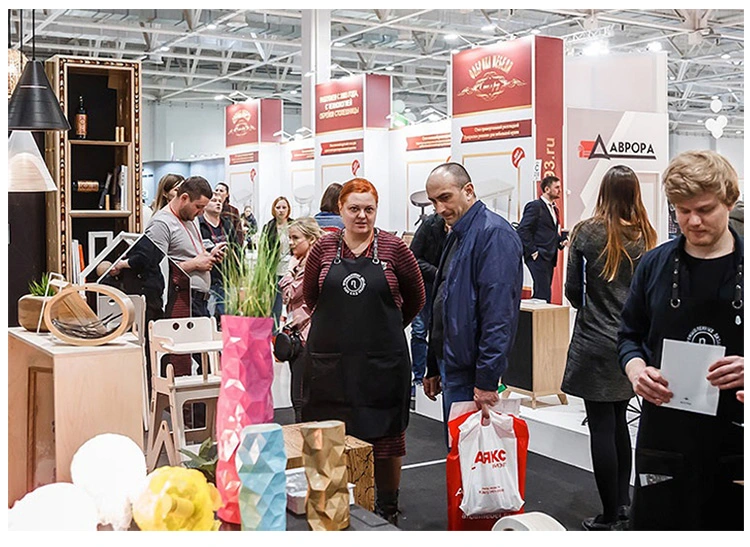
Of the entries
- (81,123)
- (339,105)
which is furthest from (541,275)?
(339,105)

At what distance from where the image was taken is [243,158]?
49.2 ft

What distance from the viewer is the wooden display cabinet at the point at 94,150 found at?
607 centimetres

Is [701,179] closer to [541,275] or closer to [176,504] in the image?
[176,504]

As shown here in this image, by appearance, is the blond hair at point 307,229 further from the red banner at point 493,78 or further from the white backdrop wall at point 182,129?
the white backdrop wall at point 182,129

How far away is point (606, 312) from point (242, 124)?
11.9 metres

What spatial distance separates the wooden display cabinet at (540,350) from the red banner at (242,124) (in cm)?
968

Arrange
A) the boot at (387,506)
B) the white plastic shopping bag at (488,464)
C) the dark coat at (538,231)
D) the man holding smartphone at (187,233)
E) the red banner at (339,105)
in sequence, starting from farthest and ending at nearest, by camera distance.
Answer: the red banner at (339,105), the dark coat at (538,231), the man holding smartphone at (187,233), the boot at (387,506), the white plastic shopping bag at (488,464)

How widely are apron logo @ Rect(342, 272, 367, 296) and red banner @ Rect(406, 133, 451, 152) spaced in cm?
707

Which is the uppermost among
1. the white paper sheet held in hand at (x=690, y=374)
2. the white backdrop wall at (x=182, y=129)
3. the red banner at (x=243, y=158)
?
the white backdrop wall at (x=182, y=129)

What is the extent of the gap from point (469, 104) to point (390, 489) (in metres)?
4.93

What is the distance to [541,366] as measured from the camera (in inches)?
218

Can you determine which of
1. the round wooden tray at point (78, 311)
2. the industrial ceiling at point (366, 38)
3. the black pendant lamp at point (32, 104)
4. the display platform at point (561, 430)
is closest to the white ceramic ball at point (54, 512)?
the round wooden tray at point (78, 311)

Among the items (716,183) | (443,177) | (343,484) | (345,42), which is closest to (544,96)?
(443,177)

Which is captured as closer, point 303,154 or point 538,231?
point 538,231
